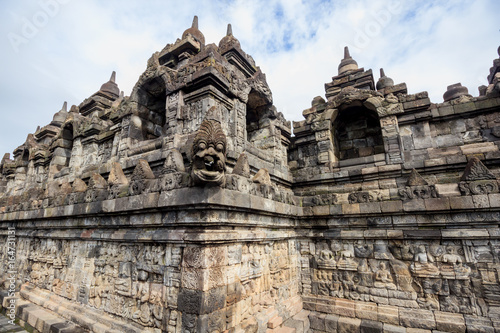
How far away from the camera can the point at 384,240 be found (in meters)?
5.96

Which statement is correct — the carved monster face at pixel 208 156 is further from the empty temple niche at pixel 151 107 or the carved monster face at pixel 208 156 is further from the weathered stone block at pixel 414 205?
the empty temple niche at pixel 151 107

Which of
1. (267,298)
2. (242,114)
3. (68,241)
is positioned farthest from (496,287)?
(68,241)

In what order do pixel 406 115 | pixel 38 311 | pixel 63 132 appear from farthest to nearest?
pixel 63 132 < pixel 406 115 < pixel 38 311

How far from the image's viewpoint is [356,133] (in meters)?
8.80

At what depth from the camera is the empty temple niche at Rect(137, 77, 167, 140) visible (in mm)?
8164

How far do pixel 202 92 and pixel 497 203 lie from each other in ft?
21.8

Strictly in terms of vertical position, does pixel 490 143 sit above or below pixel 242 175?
above

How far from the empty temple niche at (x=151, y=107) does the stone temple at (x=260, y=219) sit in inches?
1.5

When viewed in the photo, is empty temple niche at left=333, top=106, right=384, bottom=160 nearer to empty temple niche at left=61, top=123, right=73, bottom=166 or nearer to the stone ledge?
the stone ledge

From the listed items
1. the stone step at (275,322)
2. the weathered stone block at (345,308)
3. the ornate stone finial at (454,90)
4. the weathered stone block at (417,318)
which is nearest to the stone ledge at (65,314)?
the stone step at (275,322)

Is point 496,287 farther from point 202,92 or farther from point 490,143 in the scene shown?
point 202,92

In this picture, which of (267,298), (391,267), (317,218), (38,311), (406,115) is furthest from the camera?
(406,115)

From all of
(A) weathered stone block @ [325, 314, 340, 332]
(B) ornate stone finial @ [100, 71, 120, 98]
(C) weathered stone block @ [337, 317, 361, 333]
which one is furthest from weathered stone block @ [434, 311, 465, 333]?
(B) ornate stone finial @ [100, 71, 120, 98]

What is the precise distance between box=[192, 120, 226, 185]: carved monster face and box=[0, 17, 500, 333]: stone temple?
2cm
